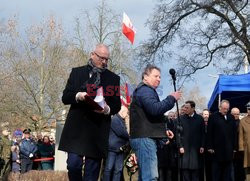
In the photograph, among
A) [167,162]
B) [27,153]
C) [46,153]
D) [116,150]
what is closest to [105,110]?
[116,150]

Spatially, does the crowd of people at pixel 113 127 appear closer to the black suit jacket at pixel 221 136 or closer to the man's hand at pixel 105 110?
the man's hand at pixel 105 110

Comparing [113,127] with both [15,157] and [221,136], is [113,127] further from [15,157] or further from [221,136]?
[15,157]

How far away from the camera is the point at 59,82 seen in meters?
36.7

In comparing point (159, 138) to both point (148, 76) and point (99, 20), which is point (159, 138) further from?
point (99, 20)

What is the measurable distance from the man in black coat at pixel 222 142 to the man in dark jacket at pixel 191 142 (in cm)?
20

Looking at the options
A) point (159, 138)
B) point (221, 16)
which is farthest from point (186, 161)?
point (221, 16)

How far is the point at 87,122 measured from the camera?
16.9 ft

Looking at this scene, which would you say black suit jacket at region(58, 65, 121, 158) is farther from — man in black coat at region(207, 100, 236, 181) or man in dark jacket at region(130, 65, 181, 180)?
man in black coat at region(207, 100, 236, 181)

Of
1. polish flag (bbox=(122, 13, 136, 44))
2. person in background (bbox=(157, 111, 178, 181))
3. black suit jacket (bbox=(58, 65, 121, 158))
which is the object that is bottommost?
person in background (bbox=(157, 111, 178, 181))

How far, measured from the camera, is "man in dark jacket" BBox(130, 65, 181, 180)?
20.0ft

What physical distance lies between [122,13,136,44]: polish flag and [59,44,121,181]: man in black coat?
7006 millimetres

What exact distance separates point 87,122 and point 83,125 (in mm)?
50

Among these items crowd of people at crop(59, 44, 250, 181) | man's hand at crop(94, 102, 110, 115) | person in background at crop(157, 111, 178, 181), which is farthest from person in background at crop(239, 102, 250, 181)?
man's hand at crop(94, 102, 110, 115)

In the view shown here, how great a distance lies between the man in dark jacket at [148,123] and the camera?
6.11m
